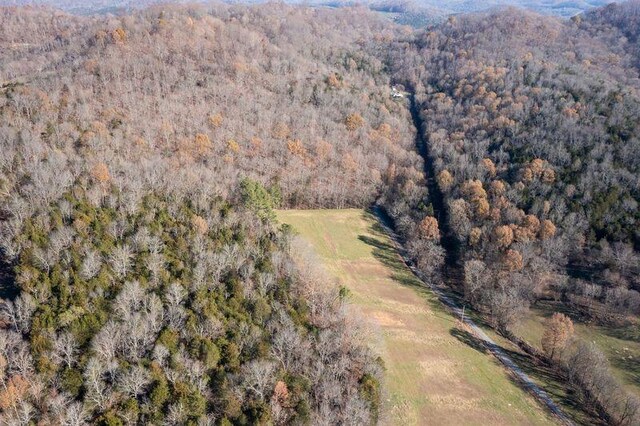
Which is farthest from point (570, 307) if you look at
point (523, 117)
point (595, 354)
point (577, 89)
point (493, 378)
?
point (577, 89)

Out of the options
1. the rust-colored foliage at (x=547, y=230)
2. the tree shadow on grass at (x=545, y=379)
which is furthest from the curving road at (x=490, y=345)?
the rust-colored foliage at (x=547, y=230)

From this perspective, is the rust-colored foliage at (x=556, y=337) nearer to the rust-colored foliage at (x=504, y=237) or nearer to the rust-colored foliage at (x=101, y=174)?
the rust-colored foliage at (x=504, y=237)

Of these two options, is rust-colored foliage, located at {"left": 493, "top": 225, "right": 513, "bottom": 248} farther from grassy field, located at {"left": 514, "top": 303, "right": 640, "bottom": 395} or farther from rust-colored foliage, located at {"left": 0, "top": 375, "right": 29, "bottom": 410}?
rust-colored foliage, located at {"left": 0, "top": 375, "right": 29, "bottom": 410}

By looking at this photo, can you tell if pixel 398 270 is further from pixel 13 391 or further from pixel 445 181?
pixel 13 391

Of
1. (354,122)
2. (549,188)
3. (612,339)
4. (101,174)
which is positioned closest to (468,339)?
(612,339)

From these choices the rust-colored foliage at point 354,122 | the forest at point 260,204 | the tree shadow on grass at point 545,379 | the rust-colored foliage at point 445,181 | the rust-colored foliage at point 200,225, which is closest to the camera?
the forest at point 260,204

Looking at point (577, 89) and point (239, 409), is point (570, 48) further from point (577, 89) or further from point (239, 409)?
point (239, 409)
